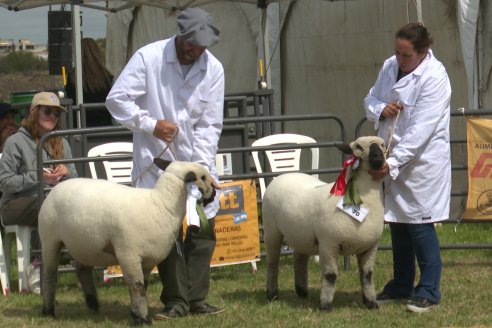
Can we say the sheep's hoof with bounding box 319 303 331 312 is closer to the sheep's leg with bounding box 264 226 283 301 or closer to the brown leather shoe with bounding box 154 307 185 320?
the sheep's leg with bounding box 264 226 283 301

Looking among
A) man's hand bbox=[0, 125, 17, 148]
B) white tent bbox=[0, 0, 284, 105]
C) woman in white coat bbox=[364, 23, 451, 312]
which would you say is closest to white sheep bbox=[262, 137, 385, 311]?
woman in white coat bbox=[364, 23, 451, 312]

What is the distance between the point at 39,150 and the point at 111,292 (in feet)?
4.28

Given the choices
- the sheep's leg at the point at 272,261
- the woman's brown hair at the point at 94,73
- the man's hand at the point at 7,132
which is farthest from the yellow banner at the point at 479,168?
the woman's brown hair at the point at 94,73

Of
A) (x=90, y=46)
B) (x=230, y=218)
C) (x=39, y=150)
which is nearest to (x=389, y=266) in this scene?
(x=230, y=218)

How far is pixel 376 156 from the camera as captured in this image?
23.6 ft

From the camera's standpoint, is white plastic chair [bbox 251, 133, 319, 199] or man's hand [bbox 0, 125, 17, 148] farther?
man's hand [bbox 0, 125, 17, 148]

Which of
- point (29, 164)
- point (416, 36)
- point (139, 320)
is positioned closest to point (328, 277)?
point (139, 320)

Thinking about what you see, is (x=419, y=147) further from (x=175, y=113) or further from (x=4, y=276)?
(x=4, y=276)

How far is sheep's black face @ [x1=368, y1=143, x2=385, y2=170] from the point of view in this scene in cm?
721

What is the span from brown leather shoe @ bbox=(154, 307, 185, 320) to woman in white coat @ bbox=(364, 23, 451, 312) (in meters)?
1.56

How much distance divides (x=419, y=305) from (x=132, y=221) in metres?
2.03

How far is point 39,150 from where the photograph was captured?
336 inches

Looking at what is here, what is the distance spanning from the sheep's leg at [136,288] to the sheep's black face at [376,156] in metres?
1.64

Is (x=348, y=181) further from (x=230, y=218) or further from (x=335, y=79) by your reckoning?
(x=335, y=79)
